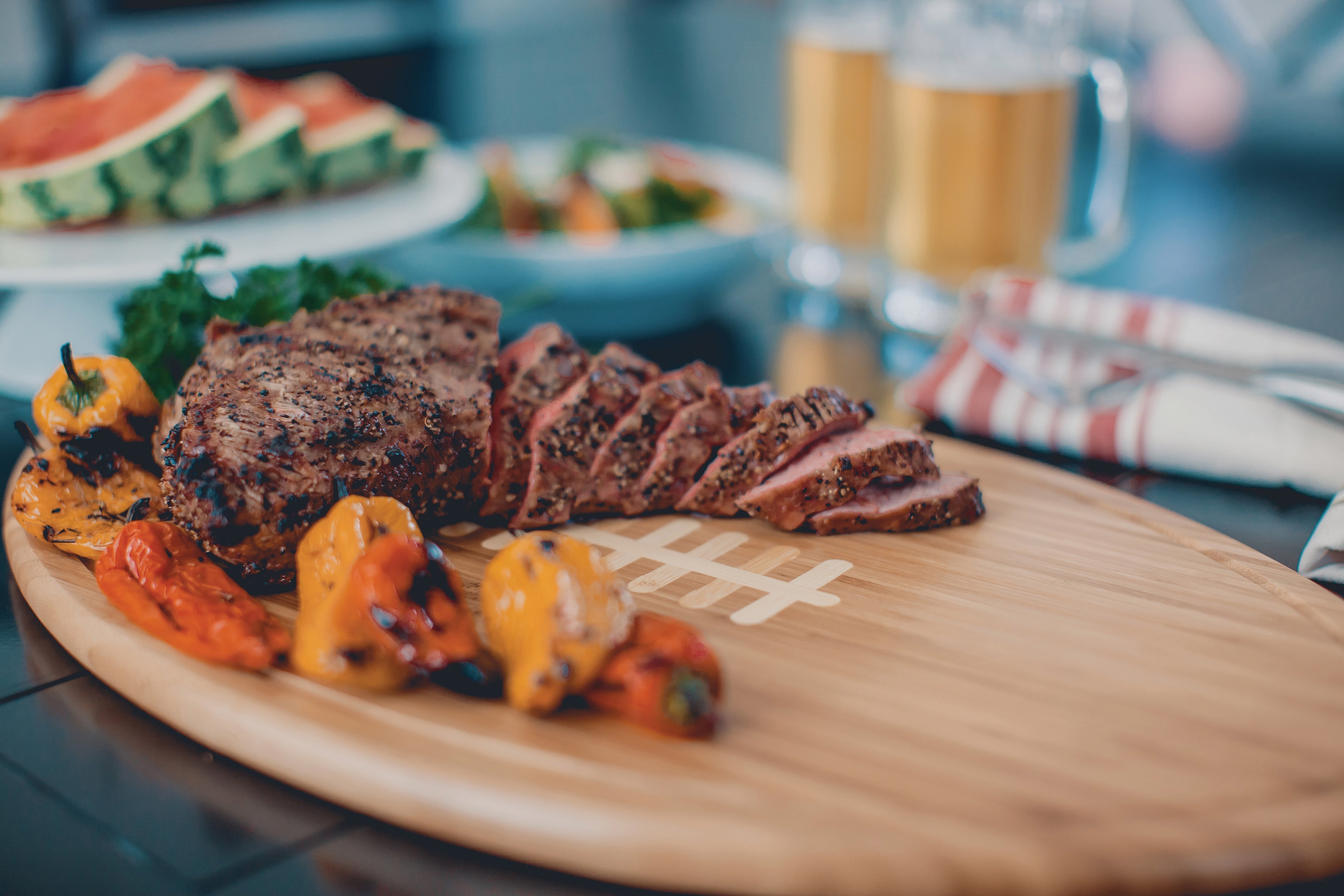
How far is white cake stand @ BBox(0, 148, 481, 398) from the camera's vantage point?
269cm

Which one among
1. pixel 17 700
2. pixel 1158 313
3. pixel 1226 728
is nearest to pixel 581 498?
pixel 17 700

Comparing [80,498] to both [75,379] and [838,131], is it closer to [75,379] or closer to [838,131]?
[75,379]

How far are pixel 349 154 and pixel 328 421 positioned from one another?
1.64m

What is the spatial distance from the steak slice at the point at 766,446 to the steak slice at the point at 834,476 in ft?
0.12

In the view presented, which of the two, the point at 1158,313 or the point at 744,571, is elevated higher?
the point at 1158,313

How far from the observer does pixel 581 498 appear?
2.31m

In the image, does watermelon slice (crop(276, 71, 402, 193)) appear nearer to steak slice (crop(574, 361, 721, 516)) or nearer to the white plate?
the white plate

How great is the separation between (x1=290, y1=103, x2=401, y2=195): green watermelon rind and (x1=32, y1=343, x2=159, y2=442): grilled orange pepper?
1.31m

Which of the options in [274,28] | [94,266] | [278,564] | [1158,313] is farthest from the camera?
[274,28]

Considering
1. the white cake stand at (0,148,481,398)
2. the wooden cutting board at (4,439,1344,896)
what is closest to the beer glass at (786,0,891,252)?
the white cake stand at (0,148,481,398)

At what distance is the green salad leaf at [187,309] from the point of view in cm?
253

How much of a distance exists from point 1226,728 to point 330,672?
4.36 feet

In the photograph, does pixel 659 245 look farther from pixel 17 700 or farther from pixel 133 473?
pixel 17 700

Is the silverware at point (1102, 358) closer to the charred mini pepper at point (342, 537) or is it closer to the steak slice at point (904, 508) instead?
the steak slice at point (904, 508)
